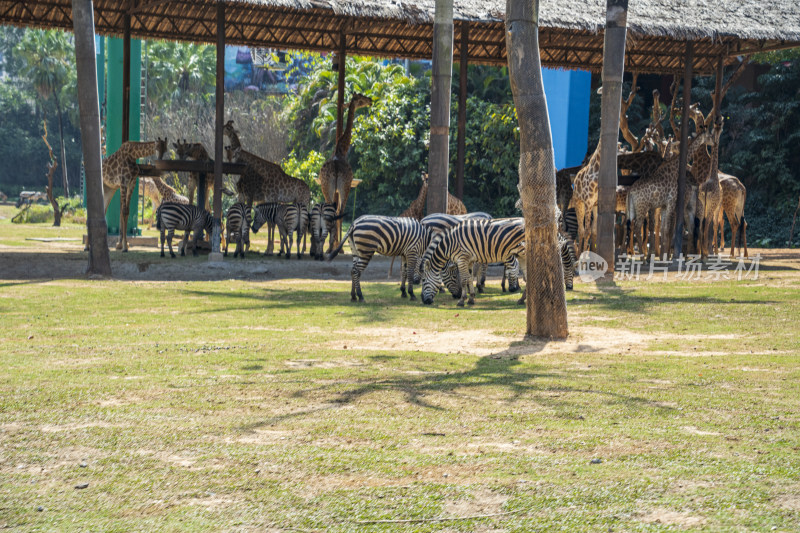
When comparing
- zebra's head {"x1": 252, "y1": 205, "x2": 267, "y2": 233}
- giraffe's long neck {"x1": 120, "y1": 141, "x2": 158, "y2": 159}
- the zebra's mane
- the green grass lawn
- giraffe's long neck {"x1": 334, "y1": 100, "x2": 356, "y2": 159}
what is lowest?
the green grass lawn

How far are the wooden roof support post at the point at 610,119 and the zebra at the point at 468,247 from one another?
375cm

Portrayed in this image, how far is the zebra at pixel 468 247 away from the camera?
42.4 ft

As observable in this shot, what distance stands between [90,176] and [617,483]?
12.7 metres

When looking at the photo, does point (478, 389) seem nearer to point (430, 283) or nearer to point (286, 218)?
point (430, 283)

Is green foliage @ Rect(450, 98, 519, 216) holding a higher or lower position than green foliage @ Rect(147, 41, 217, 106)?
lower

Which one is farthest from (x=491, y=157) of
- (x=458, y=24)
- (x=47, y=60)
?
(x=47, y=60)

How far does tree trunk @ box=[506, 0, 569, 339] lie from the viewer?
976cm

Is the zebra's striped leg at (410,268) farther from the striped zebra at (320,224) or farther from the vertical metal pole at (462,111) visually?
the striped zebra at (320,224)

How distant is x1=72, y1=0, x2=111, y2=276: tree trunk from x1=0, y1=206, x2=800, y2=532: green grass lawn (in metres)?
4.58

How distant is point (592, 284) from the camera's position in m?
15.8

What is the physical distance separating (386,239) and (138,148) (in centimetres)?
869

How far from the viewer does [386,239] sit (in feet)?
44.5

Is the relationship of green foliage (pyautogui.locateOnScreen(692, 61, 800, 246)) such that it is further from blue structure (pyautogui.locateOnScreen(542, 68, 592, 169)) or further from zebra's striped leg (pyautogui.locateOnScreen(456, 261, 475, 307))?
zebra's striped leg (pyautogui.locateOnScreen(456, 261, 475, 307))

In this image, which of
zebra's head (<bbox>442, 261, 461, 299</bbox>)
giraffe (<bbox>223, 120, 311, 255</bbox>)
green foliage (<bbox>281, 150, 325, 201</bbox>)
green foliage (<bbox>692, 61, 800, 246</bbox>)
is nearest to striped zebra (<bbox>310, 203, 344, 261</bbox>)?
giraffe (<bbox>223, 120, 311, 255</bbox>)
